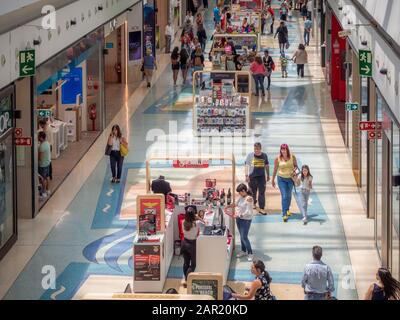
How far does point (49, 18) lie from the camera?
54.8ft

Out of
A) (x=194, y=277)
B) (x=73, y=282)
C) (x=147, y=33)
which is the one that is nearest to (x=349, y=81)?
(x=73, y=282)

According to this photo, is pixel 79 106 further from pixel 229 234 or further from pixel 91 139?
pixel 229 234

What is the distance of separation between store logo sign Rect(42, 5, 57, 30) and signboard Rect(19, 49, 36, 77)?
137 centimetres

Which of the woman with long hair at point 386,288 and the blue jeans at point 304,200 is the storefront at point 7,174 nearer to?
the blue jeans at point 304,200

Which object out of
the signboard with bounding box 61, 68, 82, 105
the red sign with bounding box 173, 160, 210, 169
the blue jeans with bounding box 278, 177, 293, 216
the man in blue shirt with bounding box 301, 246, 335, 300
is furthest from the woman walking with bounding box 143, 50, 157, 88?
the man in blue shirt with bounding box 301, 246, 335, 300

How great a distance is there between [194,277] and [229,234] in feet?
14.5

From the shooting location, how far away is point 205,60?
3666cm

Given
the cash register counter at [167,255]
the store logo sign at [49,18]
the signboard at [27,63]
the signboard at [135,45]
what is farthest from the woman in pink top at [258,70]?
the cash register counter at [167,255]

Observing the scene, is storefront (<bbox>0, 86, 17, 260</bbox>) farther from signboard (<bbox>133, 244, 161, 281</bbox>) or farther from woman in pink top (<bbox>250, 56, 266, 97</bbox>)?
woman in pink top (<bbox>250, 56, 266, 97</bbox>)

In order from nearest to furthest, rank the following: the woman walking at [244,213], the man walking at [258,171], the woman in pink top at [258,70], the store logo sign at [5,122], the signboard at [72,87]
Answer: the woman walking at [244,213] → the store logo sign at [5,122] → the man walking at [258,171] → the signboard at [72,87] → the woman in pink top at [258,70]

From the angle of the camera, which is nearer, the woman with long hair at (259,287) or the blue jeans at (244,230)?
the woman with long hair at (259,287)

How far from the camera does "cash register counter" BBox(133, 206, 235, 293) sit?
1194cm

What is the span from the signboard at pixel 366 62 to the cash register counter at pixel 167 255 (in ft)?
10.4

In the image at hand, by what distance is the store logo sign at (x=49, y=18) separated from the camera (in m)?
16.3
